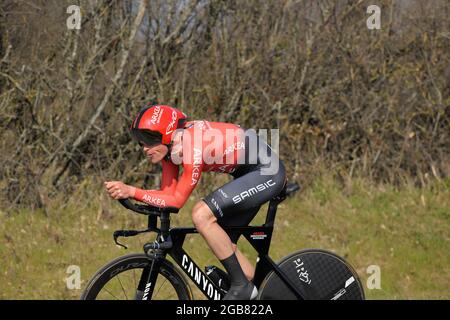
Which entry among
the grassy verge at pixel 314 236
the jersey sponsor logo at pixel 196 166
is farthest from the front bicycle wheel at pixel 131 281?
the grassy verge at pixel 314 236

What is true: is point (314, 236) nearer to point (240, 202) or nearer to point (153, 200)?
point (240, 202)

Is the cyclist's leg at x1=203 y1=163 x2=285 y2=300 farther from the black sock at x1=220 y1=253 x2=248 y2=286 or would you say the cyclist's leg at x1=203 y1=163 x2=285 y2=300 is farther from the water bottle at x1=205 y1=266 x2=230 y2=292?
the water bottle at x1=205 y1=266 x2=230 y2=292

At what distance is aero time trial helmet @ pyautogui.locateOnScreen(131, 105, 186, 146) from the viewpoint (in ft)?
16.0

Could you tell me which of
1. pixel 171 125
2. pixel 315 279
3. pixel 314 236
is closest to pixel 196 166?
pixel 171 125

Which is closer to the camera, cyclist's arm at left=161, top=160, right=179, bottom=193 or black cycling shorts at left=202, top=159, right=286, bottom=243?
black cycling shorts at left=202, top=159, right=286, bottom=243

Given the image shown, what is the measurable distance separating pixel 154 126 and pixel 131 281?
1.16m

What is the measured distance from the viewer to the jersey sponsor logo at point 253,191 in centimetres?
501

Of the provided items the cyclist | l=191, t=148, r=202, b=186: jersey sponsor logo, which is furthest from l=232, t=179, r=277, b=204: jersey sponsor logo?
l=191, t=148, r=202, b=186: jersey sponsor logo

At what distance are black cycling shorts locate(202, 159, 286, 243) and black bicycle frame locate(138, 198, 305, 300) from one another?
95 millimetres

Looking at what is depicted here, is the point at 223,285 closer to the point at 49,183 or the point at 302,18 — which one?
the point at 49,183

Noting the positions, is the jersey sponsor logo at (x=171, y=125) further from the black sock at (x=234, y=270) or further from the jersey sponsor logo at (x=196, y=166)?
the black sock at (x=234, y=270)

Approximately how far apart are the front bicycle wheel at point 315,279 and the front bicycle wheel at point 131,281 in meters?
0.61

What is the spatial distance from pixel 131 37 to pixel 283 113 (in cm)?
233

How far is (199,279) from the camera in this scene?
5.05 meters
